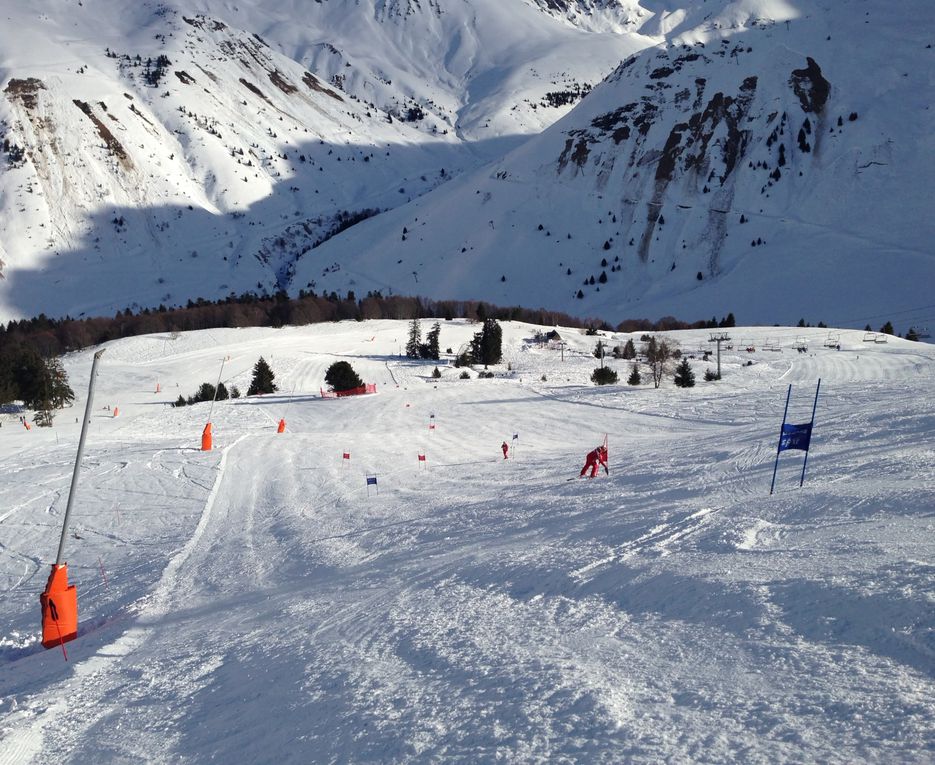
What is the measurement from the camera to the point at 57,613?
929cm

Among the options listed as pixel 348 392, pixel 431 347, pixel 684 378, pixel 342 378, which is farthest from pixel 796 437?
pixel 431 347

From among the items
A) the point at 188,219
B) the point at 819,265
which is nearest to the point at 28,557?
the point at 819,265

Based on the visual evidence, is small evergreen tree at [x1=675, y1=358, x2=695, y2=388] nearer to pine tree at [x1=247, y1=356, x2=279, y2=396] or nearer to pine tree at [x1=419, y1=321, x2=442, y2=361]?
pine tree at [x1=247, y1=356, x2=279, y2=396]

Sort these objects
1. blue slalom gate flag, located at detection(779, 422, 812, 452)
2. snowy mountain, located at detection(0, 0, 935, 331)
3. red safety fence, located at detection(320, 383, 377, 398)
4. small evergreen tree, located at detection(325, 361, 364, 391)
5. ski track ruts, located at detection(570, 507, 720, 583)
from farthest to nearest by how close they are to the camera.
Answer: snowy mountain, located at detection(0, 0, 935, 331) < small evergreen tree, located at detection(325, 361, 364, 391) < red safety fence, located at detection(320, 383, 377, 398) < blue slalom gate flag, located at detection(779, 422, 812, 452) < ski track ruts, located at detection(570, 507, 720, 583)

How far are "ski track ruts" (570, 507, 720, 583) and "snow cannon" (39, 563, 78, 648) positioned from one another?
Result: 6.37m

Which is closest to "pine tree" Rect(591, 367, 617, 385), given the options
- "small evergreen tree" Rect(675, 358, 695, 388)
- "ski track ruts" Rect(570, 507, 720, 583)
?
"small evergreen tree" Rect(675, 358, 695, 388)

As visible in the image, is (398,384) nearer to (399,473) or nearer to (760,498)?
(399,473)

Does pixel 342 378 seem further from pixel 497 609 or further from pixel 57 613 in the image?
pixel 497 609

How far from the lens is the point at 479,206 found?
162000 mm

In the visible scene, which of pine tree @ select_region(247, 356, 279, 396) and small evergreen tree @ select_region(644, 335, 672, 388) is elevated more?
small evergreen tree @ select_region(644, 335, 672, 388)

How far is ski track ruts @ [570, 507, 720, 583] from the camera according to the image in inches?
347

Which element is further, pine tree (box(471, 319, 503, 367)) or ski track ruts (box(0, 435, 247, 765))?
pine tree (box(471, 319, 503, 367))

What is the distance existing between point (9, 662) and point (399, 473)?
12022 millimetres

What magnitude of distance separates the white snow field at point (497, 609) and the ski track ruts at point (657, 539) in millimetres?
53
